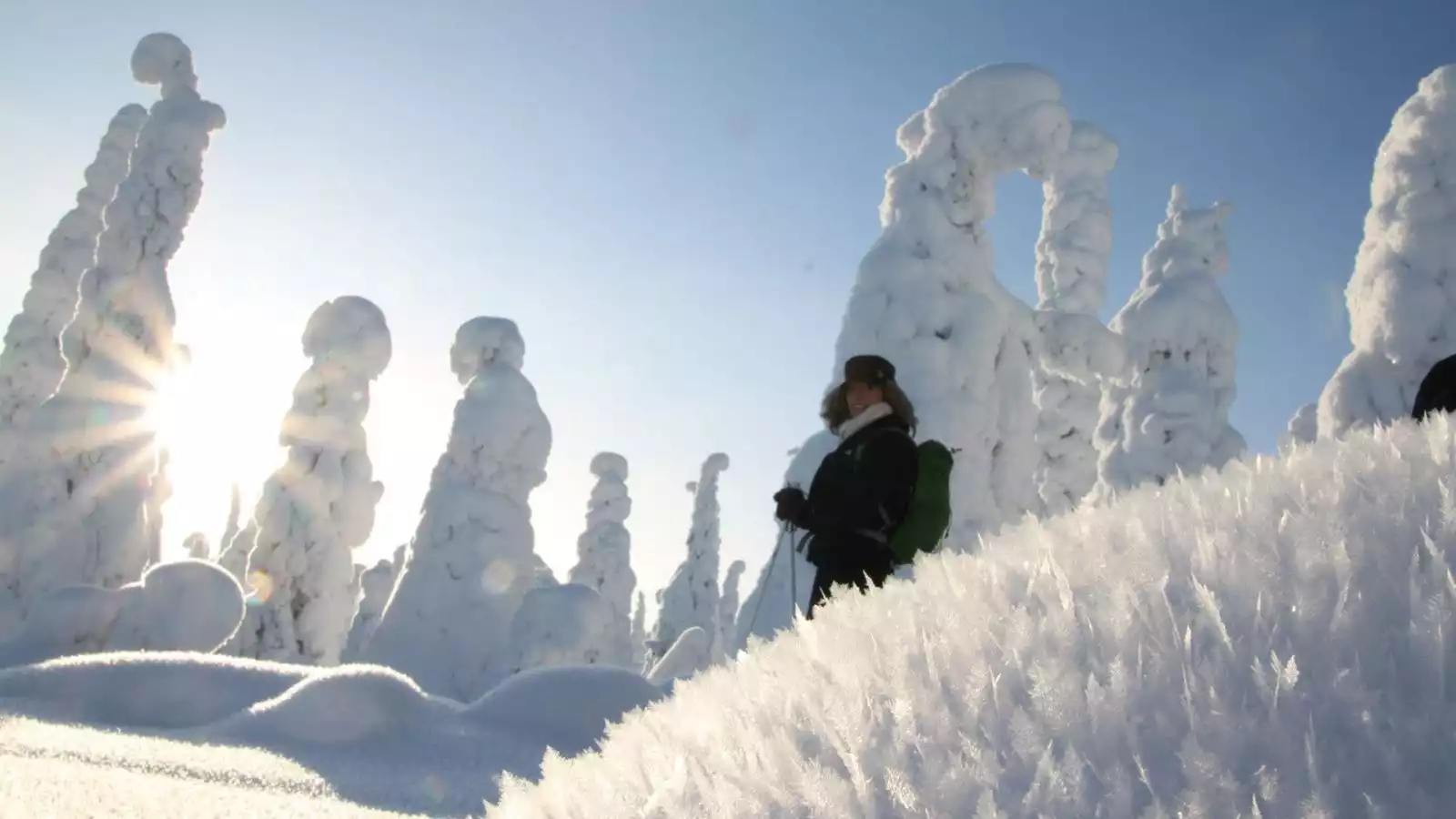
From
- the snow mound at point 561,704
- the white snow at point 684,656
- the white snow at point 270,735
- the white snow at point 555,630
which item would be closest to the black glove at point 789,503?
the snow mound at point 561,704

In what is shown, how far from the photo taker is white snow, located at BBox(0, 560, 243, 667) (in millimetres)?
8734

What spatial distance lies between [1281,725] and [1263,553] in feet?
0.51

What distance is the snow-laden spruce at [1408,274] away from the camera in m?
11.2

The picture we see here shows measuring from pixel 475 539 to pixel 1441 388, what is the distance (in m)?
13.7

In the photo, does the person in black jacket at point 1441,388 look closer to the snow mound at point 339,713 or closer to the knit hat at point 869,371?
the knit hat at point 869,371

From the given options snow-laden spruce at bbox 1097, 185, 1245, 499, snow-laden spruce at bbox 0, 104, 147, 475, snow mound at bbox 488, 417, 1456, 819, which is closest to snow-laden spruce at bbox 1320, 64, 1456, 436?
snow-laden spruce at bbox 1097, 185, 1245, 499

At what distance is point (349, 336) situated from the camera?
1608 centimetres

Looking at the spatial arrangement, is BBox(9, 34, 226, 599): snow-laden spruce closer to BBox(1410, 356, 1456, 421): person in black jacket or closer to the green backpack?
the green backpack

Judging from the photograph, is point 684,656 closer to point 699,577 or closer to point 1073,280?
point 1073,280

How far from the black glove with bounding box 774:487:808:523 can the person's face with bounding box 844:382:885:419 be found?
0.47 metres

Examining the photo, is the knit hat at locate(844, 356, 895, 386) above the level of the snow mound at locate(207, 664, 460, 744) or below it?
above

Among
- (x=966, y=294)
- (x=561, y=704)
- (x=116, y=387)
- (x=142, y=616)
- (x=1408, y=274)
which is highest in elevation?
(x=1408, y=274)

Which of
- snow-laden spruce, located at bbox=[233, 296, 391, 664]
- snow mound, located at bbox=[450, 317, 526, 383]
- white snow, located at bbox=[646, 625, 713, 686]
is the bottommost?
white snow, located at bbox=[646, 625, 713, 686]

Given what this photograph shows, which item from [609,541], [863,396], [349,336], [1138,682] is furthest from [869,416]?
[609,541]
